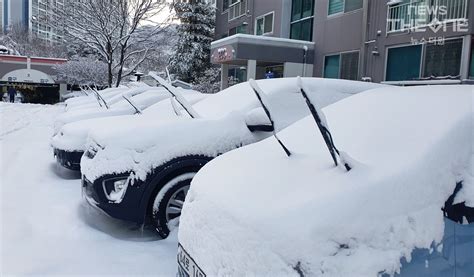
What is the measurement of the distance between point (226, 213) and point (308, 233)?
0.44m

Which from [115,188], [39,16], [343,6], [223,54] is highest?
[39,16]

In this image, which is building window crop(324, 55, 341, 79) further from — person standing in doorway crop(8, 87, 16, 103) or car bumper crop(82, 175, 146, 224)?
person standing in doorway crop(8, 87, 16, 103)

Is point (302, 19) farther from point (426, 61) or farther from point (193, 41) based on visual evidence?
point (193, 41)

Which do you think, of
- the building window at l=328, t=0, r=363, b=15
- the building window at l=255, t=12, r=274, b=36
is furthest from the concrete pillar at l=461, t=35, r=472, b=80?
the building window at l=255, t=12, r=274, b=36

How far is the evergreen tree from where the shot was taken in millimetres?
29288

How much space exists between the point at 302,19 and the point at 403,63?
6747mm

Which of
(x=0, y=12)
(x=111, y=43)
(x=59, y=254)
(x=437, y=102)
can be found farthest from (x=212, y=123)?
(x=0, y=12)

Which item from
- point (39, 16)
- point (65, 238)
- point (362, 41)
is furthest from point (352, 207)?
point (39, 16)

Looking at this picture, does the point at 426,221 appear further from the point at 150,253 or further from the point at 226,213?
the point at 150,253

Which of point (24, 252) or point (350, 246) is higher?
point (350, 246)

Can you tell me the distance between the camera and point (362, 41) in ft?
43.7

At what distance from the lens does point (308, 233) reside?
69.6 inches

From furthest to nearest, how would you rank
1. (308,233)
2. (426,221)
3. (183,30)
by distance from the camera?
(183,30)
(426,221)
(308,233)
